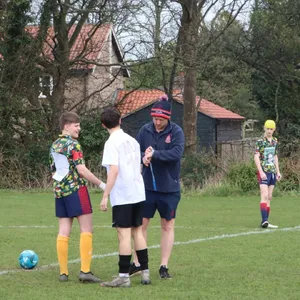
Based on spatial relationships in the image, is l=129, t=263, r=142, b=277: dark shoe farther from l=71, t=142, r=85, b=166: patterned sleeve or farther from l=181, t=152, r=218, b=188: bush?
l=181, t=152, r=218, b=188: bush

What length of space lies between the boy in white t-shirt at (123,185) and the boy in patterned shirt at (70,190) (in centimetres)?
41

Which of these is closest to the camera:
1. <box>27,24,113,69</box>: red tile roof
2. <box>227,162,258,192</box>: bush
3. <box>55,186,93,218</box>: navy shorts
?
<box>55,186,93,218</box>: navy shorts

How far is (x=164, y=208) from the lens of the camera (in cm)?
840

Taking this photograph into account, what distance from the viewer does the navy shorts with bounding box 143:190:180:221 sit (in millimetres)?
8375

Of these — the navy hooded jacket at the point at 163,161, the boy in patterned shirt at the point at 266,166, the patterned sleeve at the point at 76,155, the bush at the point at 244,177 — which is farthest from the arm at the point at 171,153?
the bush at the point at 244,177

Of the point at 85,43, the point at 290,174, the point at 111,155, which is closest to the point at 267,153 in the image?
the point at 111,155

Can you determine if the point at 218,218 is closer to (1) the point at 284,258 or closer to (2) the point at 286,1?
(1) the point at 284,258

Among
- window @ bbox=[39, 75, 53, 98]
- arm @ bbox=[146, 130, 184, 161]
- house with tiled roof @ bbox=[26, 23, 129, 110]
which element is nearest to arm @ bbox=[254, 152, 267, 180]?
arm @ bbox=[146, 130, 184, 161]

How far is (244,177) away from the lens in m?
23.1

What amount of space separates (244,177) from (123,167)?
1564cm

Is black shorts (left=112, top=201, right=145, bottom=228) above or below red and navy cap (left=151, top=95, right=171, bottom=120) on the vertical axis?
below

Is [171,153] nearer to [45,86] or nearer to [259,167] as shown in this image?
[259,167]

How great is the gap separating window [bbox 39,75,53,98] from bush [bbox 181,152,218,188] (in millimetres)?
6531

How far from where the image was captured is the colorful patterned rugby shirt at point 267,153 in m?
13.5
